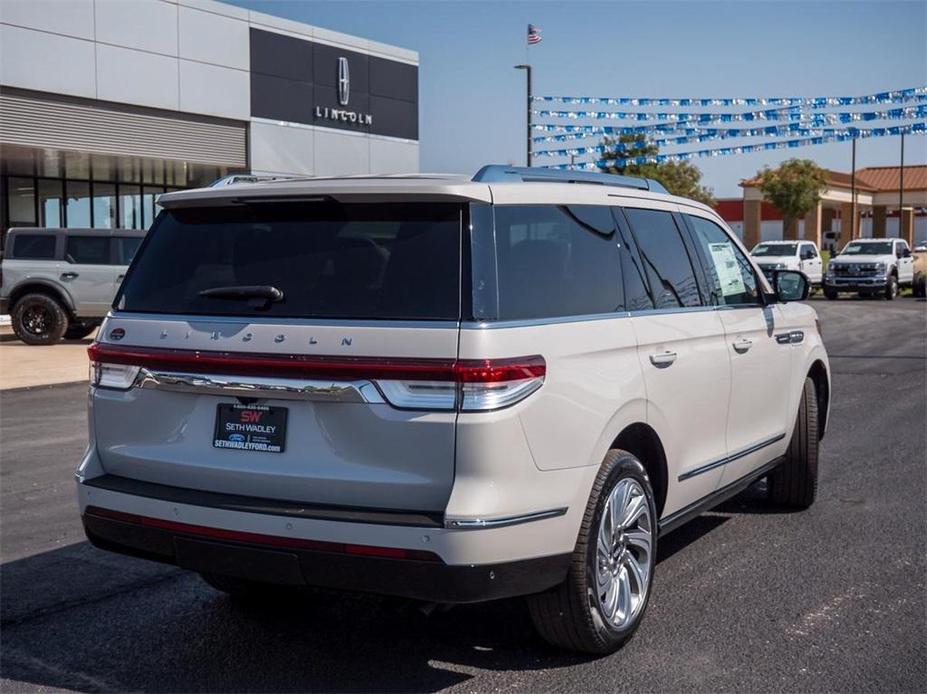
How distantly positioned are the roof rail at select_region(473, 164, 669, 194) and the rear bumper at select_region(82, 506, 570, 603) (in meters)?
1.42

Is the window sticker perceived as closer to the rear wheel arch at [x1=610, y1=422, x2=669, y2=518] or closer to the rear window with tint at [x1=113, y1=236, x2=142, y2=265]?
the rear wheel arch at [x1=610, y1=422, x2=669, y2=518]

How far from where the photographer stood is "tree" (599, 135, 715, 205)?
4303 cm

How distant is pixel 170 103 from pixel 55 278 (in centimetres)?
1012

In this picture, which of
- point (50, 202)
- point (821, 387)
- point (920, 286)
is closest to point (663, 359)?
point (821, 387)

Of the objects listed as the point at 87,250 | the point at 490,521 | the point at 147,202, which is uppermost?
the point at 147,202

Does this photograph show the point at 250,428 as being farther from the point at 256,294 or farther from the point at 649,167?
the point at 649,167

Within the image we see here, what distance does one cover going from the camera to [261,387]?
388cm

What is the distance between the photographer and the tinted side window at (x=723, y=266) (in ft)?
18.5

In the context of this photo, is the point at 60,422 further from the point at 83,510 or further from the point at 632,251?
the point at 632,251

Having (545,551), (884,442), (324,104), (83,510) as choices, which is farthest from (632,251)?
(324,104)

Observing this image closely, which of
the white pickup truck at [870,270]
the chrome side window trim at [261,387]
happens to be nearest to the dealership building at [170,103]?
the white pickup truck at [870,270]

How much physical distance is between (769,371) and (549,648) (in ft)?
7.61

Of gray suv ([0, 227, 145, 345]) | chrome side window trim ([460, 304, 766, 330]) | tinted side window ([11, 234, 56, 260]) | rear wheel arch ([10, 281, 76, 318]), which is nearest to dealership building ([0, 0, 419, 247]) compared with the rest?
tinted side window ([11, 234, 56, 260])

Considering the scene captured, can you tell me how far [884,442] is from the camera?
9242mm
